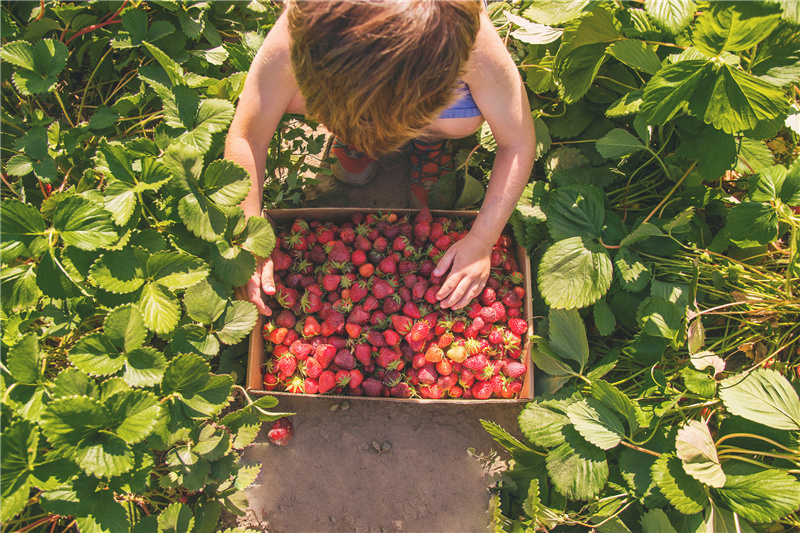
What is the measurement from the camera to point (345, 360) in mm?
1564

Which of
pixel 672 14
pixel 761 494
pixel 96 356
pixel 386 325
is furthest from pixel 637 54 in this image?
pixel 96 356

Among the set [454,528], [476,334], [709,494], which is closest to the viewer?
[709,494]

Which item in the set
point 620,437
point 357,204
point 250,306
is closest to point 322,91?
point 250,306

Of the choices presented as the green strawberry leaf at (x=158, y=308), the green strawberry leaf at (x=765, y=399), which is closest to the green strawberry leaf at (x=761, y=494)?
the green strawberry leaf at (x=765, y=399)

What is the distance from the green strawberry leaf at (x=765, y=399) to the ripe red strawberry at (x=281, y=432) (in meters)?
1.44

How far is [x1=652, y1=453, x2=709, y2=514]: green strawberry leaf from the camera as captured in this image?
1.23m

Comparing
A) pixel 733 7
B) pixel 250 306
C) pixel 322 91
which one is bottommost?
pixel 250 306

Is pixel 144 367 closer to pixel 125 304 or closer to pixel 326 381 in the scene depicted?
Result: pixel 125 304

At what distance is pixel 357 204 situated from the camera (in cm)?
206

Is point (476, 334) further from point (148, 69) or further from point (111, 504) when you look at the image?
point (148, 69)

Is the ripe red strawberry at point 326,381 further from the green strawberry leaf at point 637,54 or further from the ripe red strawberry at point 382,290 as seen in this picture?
the green strawberry leaf at point 637,54

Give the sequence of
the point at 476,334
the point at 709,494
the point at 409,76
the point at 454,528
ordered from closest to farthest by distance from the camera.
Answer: the point at 409,76
the point at 709,494
the point at 476,334
the point at 454,528

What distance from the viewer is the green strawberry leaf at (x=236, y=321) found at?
129cm

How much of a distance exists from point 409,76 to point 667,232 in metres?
1.04
